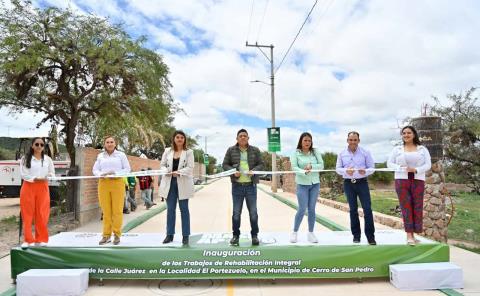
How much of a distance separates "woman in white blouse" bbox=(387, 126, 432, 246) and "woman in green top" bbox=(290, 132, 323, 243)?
105 centimetres

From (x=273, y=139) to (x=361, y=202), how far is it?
18.3 m

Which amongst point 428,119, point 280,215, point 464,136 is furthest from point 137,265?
point 464,136

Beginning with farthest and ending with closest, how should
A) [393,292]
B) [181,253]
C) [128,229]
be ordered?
[128,229], [181,253], [393,292]

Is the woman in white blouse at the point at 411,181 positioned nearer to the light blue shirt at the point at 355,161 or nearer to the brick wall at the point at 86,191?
the light blue shirt at the point at 355,161

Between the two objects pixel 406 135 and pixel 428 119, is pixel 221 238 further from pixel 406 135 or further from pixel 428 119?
pixel 428 119

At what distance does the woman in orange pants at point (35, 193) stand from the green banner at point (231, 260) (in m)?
0.33

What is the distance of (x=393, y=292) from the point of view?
5.20m

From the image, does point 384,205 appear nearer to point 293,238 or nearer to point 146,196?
point 146,196

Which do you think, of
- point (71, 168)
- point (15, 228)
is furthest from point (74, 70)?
point (15, 228)

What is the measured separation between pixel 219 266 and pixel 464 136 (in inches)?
812

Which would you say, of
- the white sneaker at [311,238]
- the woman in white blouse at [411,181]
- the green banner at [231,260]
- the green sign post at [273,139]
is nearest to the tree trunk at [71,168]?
the green banner at [231,260]

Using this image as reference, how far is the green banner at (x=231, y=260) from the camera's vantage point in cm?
552

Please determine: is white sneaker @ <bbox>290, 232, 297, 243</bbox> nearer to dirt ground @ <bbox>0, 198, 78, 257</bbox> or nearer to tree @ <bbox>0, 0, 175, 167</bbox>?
dirt ground @ <bbox>0, 198, 78, 257</bbox>

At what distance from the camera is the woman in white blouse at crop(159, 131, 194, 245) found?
596 cm
